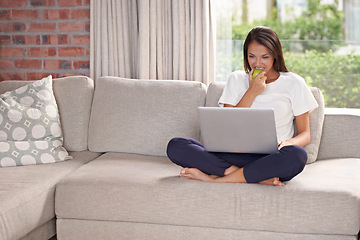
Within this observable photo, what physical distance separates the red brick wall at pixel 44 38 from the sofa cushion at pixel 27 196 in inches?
44.4

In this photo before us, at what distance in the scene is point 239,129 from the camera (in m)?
2.14

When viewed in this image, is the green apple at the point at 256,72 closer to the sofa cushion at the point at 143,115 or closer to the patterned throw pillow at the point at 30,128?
the sofa cushion at the point at 143,115

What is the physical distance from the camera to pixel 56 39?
11.6 feet

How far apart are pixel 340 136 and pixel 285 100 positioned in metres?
0.37

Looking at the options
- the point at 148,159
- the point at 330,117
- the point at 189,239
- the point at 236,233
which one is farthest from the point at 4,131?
the point at 330,117

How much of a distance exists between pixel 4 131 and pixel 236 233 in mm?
1393

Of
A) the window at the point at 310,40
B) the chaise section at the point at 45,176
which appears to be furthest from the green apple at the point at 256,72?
the chaise section at the point at 45,176

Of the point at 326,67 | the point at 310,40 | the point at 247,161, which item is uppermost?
the point at 310,40

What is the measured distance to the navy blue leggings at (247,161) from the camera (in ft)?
7.15

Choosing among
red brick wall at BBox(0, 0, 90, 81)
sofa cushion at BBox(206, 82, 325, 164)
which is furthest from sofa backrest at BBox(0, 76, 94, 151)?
sofa cushion at BBox(206, 82, 325, 164)

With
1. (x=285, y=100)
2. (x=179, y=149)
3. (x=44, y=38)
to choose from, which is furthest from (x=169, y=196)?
(x=44, y=38)

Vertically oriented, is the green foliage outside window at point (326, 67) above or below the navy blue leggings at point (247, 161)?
above

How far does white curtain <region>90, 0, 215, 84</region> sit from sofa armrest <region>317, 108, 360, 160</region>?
912 mm

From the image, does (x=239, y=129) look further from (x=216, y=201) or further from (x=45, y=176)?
(x=45, y=176)
